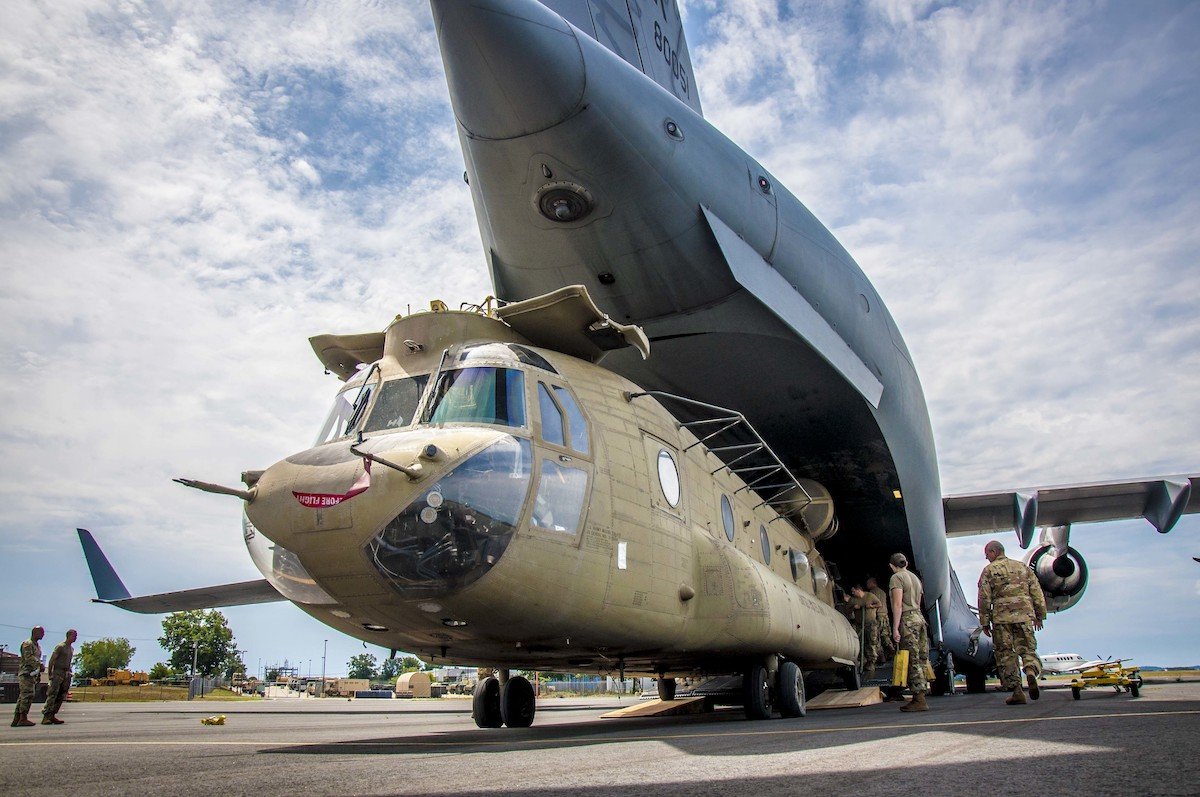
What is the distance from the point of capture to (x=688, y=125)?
32.8 ft

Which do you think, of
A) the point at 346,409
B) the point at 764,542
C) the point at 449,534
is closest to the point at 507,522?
the point at 449,534

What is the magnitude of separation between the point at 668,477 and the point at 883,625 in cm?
934

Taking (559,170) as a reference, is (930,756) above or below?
below

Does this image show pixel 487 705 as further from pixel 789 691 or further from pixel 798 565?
pixel 798 565

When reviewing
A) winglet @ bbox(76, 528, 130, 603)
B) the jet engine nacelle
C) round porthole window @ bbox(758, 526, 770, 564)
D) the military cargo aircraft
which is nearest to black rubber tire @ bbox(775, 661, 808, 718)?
the military cargo aircraft

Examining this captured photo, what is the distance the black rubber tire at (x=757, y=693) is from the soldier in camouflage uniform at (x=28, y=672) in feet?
30.1

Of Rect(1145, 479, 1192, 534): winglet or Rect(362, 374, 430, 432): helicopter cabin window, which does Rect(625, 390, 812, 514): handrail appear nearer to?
Rect(362, 374, 430, 432): helicopter cabin window

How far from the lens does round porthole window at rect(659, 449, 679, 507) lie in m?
7.61

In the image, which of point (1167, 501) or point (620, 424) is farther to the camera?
point (1167, 501)

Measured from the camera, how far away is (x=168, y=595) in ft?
45.6

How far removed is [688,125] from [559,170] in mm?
2019

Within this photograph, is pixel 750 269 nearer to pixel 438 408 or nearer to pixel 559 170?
pixel 559 170

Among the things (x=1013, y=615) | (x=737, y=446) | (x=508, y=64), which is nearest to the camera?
(x=508, y=64)

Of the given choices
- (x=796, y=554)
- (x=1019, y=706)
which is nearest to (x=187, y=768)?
(x=1019, y=706)
